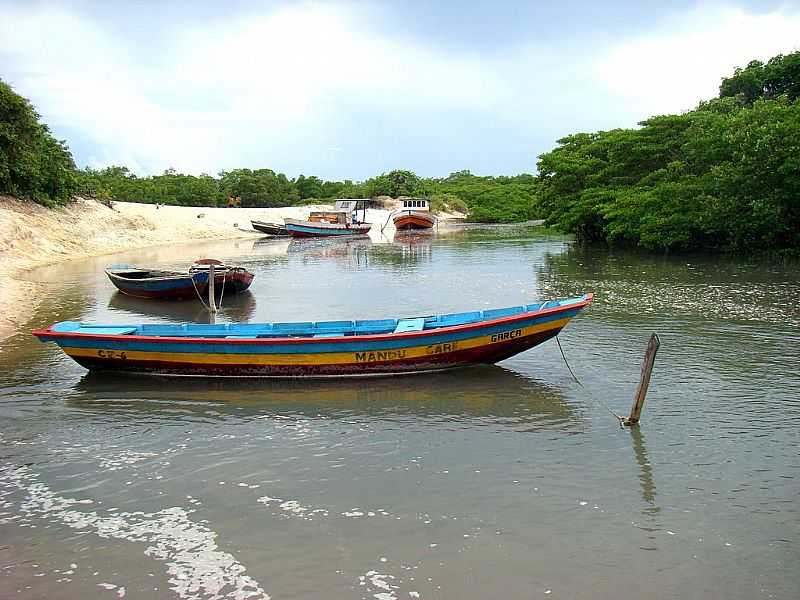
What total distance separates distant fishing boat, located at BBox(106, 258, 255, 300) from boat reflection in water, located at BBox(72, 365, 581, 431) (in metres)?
7.51

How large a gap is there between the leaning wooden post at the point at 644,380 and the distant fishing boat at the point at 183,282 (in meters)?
13.6

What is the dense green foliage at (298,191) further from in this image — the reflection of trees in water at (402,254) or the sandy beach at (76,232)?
the reflection of trees in water at (402,254)

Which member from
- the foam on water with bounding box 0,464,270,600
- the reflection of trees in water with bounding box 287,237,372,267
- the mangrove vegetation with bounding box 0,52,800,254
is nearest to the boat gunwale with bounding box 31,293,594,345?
the foam on water with bounding box 0,464,270,600

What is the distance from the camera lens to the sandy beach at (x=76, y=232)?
20.8 meters

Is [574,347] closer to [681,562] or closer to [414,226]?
[681,562]

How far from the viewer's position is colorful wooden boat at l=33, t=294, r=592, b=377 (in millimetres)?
11406

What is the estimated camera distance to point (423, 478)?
794 centimetres

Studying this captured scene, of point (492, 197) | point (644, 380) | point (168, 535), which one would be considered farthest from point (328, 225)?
point (168, 535)

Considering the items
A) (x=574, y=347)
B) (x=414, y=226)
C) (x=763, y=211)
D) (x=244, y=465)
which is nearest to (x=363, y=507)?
(x=244, y=465)

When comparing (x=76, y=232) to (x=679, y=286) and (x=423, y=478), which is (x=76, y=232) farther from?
(x=423, y=478)

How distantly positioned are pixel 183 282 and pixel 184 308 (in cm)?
76

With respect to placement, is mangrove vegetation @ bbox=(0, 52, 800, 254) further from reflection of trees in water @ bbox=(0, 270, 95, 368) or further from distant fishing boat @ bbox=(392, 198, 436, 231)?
distant fishing boat @ bbox=(392, 198, 436, 231)

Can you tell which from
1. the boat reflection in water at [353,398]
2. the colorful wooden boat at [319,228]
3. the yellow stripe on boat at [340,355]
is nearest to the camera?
the boat reflection in water at [353,398]

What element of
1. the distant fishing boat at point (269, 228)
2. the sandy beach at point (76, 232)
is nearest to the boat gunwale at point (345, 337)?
the sandy beach at point (76, 232)
